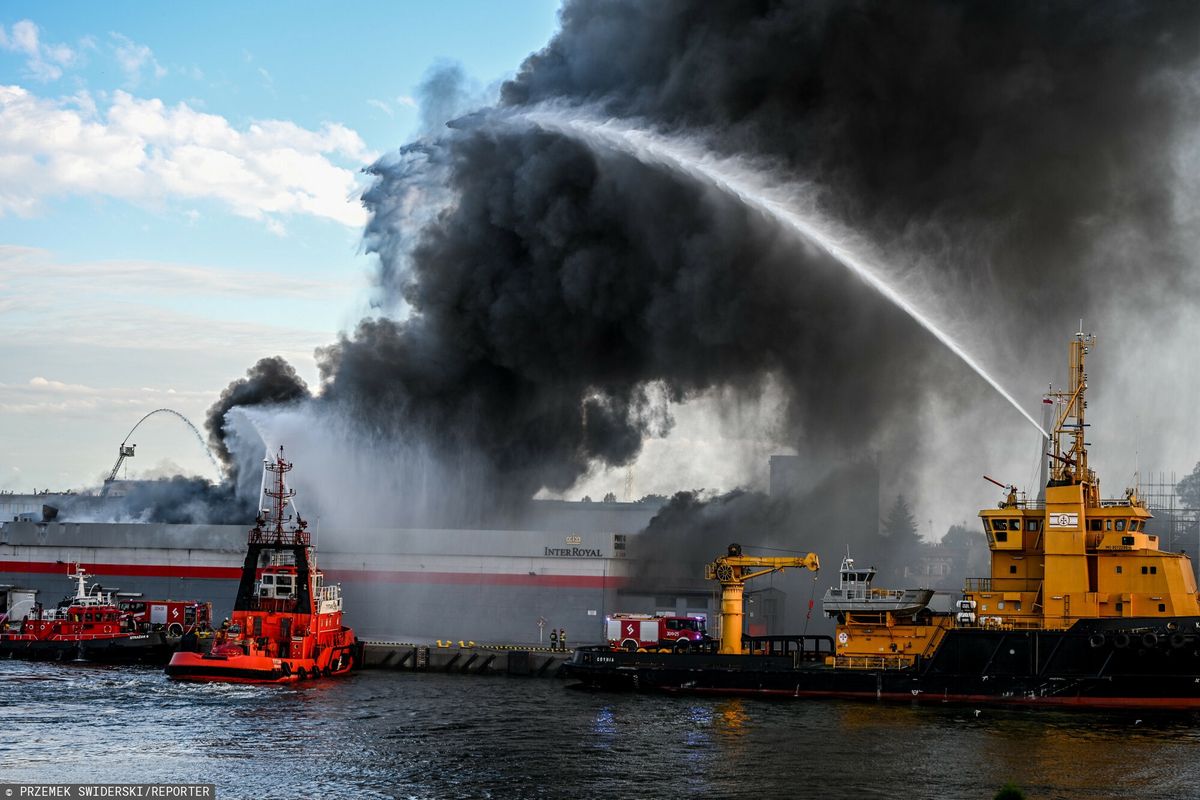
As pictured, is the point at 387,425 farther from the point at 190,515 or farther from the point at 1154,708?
the point at 1154,708

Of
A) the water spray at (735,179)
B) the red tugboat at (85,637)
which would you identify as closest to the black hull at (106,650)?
the red tugboat at (85,637)

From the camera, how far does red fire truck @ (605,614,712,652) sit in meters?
53.5

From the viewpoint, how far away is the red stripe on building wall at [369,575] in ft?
199

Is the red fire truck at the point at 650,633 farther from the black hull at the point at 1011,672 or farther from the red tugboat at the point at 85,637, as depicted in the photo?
the red tugboat at the point at 85,637

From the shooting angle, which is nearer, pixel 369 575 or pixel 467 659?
pixel 467 659

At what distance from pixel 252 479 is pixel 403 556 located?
1102cm

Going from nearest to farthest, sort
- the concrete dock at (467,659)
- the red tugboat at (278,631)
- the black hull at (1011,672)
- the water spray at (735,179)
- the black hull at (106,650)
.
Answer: the black hull at (1011,672), the red tugboat at (278,631), the concrete dock at (467,659), the black hull at (106,650), the water spray at (735,179)

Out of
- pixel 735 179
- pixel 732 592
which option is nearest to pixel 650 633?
pixel 732 592

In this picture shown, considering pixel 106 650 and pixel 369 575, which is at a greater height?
pixel 369 575

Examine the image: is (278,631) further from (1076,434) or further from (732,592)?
(1076,434)

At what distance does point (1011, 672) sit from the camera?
43.4 meters

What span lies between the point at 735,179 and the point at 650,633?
22.3m

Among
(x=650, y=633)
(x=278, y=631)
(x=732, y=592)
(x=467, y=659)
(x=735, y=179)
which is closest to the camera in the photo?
(x=732, y=592)

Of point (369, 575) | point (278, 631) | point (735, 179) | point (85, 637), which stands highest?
point (735, 179)
